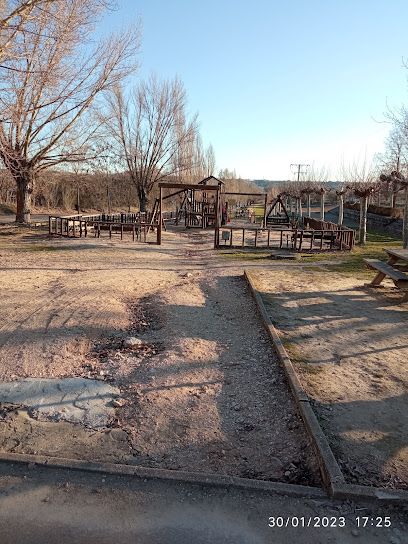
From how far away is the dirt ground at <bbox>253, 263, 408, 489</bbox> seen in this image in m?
3.11

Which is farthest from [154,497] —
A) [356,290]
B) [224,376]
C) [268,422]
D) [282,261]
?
[282,261]

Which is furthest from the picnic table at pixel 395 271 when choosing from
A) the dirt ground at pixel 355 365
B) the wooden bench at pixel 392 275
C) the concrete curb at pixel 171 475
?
the concrete curb at pixel 171 475

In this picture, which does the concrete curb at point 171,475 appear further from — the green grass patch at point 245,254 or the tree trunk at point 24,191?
the tree trunk at point 24,191

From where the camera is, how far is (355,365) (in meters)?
4.80

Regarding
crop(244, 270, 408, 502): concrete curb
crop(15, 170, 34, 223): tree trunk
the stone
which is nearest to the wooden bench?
crop(244, 270, 408, 502): concrete curb

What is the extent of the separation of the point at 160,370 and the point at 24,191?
1884cm

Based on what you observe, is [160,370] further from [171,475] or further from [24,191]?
[24,191]

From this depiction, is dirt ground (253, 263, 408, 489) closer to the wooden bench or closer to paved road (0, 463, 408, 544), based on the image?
the wooden bench

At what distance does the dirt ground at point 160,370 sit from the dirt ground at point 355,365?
0.30m

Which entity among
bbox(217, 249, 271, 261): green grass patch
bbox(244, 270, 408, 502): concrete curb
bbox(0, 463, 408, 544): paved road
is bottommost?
bbox(0, 463, 408, 544): paved road

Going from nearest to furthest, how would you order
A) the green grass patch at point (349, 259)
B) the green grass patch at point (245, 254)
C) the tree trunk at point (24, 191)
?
the green grass patch at point (349, 259) → the green grass patch at point (245, 254) → the tree trunk at point (24, 191)

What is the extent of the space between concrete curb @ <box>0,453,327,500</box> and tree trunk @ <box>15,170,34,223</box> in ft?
62.6

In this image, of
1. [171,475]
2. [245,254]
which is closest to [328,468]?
[171,475]

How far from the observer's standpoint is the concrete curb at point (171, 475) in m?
2.71
